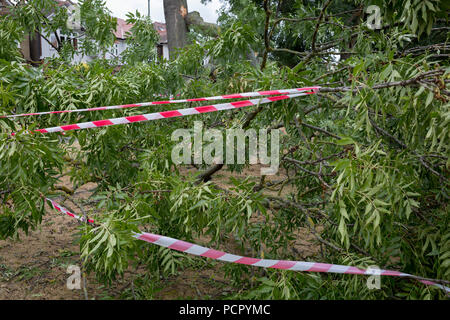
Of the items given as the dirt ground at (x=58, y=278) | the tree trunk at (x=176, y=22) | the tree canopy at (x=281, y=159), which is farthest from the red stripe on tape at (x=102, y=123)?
the tree trunk at (x=176, y=22)

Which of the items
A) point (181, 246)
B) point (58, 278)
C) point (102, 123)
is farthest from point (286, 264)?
point (58, 278)

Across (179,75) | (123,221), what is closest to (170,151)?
(123,221)

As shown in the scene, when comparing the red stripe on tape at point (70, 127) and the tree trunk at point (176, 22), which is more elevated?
the tree trunk at point (176, 22)

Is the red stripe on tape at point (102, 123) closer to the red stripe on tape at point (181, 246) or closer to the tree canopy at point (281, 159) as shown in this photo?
the tree canopy at point (281, 159)

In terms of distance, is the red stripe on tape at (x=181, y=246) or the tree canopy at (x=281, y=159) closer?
the tree canopy at (x=281, y=159)

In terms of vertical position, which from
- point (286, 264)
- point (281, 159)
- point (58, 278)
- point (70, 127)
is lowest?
point (58, 278)

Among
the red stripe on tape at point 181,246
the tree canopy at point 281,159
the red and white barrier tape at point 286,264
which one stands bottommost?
the red and white barrier tape at point 286,264

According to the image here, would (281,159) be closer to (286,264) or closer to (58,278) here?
(286,264)

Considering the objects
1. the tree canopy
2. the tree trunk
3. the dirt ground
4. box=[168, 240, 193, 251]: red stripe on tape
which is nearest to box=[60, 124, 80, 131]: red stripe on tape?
the tree canopy

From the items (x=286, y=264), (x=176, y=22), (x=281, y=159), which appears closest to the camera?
(x=286, y=264)

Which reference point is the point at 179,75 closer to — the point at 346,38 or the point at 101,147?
the point at 101,147

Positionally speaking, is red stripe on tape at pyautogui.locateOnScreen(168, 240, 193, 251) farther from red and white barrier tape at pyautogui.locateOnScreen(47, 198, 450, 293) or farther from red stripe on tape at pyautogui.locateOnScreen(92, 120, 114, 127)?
red stripe on tape at pyautogui.locateOnScreen(92, 120, 114, 127)

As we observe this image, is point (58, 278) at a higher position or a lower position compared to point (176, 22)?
lower
